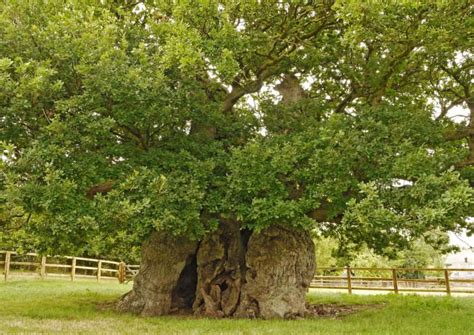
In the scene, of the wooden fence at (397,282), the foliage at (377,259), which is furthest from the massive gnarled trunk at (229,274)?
the foliage at (377,259)

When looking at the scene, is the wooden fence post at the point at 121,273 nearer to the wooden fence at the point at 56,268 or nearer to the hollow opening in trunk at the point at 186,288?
the wooden fence at the point at 56,268

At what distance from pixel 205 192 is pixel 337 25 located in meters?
4.94

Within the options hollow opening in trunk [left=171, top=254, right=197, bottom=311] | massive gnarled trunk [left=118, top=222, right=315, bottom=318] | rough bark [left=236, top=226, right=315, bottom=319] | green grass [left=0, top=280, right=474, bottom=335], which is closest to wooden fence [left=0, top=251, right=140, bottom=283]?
green grass [left=0, top=280, right=474, bottom=335]

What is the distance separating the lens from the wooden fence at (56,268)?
21.5 metres

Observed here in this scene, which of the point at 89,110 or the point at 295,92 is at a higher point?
the point at 295,92

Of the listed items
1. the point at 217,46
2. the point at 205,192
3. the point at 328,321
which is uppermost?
the point at 217,46

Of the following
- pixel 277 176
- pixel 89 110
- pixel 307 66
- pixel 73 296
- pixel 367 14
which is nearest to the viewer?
pixel 367 14

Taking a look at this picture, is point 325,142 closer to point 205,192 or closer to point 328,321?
point 205,192

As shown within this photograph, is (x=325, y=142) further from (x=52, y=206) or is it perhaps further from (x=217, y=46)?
(x=52, y=206)

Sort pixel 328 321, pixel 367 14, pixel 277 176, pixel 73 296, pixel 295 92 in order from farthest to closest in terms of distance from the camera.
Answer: pixel 73 296 → pixel 295 92 → pixel 328 321 → pixel 277 176 → pixel 367 14

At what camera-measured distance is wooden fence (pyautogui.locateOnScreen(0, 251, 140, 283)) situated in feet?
70.6

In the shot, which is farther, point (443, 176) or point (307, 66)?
point (307, 66)

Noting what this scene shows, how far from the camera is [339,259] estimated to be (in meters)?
15.5

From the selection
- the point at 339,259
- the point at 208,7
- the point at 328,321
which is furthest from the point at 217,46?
the point at 339,259
